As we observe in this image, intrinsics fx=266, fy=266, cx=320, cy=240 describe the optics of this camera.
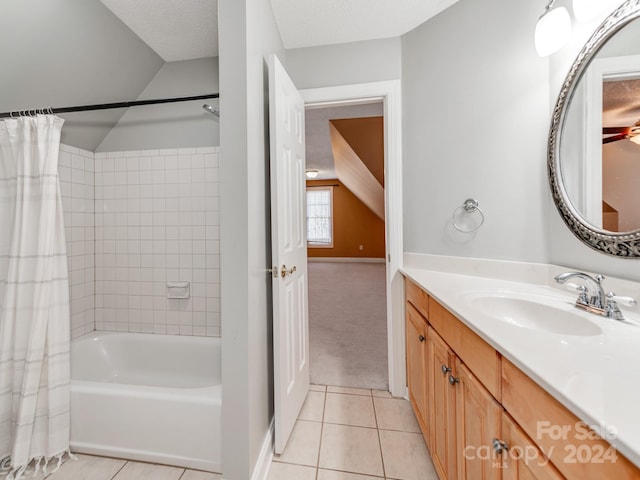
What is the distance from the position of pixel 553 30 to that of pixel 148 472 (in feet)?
8.99

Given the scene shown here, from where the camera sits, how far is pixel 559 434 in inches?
20.1

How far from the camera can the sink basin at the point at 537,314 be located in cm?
90

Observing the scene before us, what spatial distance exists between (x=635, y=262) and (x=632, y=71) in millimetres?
661

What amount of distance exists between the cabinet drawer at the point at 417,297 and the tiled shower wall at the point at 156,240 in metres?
1.36

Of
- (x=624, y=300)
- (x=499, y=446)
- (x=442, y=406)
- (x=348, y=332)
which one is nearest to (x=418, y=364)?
(x=442, y=406)

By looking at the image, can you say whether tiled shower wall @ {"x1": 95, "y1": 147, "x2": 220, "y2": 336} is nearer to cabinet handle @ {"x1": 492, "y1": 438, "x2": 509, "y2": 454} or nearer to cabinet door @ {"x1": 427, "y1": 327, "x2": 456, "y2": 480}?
cabinet door @ {"x1": 427, "y1": 327, "x2": 456, "y2": 480}

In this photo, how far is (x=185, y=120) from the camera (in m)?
2.02

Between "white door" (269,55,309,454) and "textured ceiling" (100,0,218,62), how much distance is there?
69 cm

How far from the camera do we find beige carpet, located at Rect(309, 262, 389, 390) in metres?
2.10

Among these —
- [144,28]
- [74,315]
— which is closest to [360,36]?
[144,28]

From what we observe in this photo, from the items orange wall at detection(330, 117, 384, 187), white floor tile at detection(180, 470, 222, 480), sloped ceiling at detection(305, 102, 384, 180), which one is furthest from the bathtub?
orange wall at detection(330, 117, 384, 187)

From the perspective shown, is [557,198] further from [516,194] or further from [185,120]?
[185,120]

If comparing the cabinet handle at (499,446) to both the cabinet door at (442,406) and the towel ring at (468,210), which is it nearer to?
the cabinet door at (442,406)

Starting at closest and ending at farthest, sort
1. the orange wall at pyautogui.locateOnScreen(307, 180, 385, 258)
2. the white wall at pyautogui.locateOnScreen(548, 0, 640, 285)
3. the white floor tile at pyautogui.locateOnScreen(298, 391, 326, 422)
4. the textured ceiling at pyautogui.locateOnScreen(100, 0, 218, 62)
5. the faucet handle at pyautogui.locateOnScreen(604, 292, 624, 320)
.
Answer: the faucet handle at pyautogui.locateOnScreen(604, 292, 624, 320)
the white wall at pyautogui.locateOnScreen(548, 0, 640, 285)
the textured ceiling at pyautogui.locateOnScreen(100, 0, 218, 62)
the white floor tile at pyautogui.locateOnScreen(298, 391, 326, 422)
the orange wall at pyautogui.locateOnScreen(307, 180, 385, 258)
